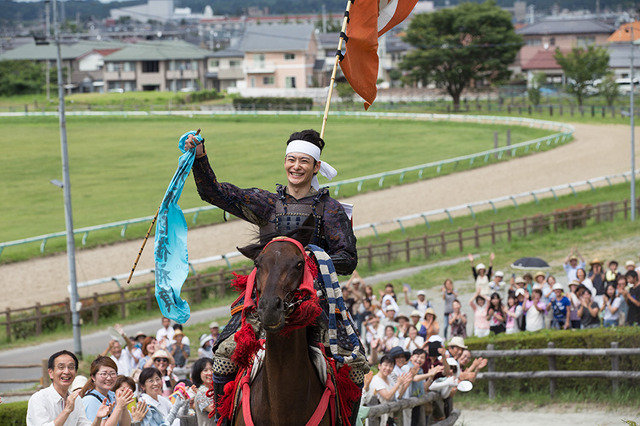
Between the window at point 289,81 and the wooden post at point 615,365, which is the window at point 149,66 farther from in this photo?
the wooden post at point 615,365

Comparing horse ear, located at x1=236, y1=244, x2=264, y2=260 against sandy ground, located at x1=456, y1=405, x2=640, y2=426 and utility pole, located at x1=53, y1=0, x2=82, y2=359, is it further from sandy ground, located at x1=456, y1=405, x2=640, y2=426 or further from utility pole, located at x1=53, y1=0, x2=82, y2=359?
utility pole, located at x1=53, y1=0, x2=82, y2=359

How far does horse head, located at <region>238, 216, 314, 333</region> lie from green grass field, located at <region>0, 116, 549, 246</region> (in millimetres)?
29531

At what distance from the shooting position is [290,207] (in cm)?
677

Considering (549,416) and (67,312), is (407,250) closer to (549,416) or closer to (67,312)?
(67,312)

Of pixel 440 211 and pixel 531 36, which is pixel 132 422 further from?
pixel 531 36

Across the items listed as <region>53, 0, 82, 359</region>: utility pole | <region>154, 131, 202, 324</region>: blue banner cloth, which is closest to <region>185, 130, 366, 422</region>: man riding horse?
<region>154, 131, 202, 324</region>: blue banner cloth

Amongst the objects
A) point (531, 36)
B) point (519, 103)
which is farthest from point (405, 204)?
point (531, 36)

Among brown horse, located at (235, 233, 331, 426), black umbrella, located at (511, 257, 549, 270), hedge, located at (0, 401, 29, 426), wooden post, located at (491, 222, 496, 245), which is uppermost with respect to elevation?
brown horse, located at (235, 233, 331, 426)

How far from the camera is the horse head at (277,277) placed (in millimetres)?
5340

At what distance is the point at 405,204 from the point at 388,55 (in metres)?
88.2

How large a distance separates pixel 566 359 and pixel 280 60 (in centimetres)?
9202

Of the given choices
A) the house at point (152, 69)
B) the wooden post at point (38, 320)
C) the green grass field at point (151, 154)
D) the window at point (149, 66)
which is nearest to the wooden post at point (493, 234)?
the green grass field at point (151, 154)

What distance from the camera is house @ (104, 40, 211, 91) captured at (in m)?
113

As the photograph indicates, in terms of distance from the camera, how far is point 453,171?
145 ft
